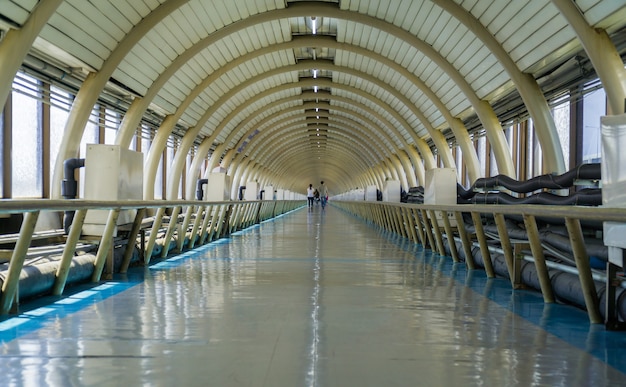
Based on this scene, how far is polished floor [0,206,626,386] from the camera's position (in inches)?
113

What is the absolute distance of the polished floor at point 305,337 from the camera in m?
2.87

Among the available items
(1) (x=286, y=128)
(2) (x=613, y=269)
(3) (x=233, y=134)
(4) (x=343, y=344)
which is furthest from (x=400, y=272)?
(1) (x=286, y=128)

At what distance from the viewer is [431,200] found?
11477 mm

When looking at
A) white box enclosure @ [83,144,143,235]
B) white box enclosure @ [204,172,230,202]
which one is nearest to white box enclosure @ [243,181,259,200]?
white box enclosure @ [204,172,230,202]

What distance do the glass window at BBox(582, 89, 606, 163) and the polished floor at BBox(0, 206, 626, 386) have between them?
11.6 metres

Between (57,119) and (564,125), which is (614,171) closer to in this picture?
(564,125)

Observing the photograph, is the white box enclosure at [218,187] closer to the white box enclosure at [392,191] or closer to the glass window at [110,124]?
the glass window at [110,124]

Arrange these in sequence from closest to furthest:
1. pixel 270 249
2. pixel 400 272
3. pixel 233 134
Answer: pixel 400 272, pixel 270 249, pixel 233 134

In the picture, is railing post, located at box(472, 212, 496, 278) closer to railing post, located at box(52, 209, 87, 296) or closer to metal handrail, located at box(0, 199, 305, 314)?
metal handrail, located at box(0, 199, 305, 314)

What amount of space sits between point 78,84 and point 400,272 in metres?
13.8

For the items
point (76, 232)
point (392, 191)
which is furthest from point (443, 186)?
point (392, 191)

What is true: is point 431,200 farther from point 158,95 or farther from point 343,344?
point 158,95

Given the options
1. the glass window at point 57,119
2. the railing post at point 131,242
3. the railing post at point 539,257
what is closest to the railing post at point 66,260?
the railing post at point 131,242

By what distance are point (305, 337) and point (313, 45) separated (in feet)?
71.5
